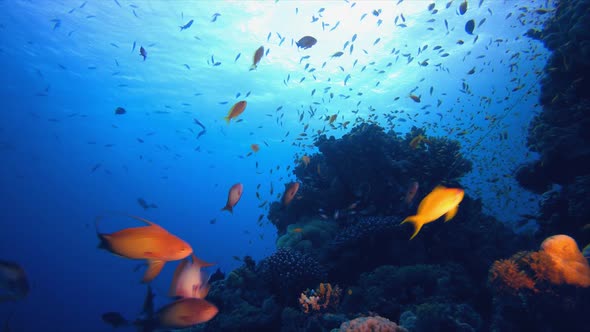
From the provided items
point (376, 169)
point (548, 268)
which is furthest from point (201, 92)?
point (548, 268)

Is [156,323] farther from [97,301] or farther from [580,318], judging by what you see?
[97,301]

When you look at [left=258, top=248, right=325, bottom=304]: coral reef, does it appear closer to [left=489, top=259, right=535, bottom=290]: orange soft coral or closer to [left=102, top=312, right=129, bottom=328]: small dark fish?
[left=102, top=312, right=129, bottom=328]: small dark fish

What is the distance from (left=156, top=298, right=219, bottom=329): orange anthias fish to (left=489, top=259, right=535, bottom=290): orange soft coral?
4542 millimetres

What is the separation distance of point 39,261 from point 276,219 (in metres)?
85.8

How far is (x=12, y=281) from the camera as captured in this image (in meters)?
3.50

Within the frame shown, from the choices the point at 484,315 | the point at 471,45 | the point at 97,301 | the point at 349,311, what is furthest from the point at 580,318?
the point at 97,301

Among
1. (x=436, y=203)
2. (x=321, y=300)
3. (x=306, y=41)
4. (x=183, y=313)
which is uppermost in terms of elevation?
(x=306, y=41)

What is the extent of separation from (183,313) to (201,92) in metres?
33.4

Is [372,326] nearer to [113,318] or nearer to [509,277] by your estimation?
[509,277]

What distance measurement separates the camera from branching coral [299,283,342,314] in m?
5.52

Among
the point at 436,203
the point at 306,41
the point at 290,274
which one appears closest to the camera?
the point at 436,203

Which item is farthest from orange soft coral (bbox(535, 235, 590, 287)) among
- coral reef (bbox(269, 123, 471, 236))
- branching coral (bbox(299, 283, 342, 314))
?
coral reef (bbox(269, 123, 471, 236))

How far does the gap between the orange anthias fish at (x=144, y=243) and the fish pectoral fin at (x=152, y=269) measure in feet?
1.63

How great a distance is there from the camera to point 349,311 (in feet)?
18.5
